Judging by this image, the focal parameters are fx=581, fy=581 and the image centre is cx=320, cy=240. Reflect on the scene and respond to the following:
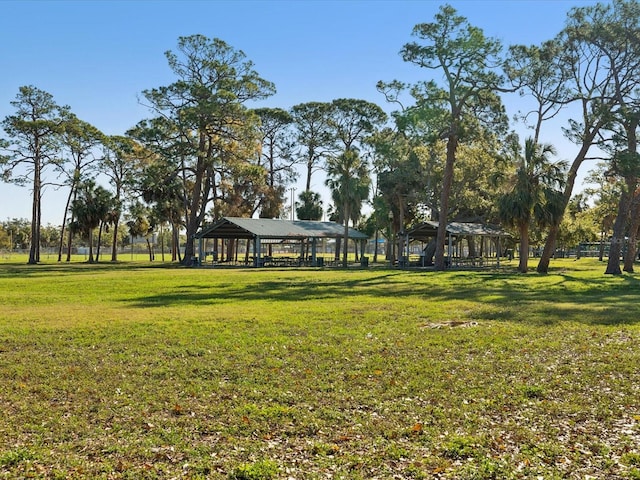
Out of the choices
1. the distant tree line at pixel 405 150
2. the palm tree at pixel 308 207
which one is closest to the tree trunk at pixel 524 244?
the distant tree line at pixel 405 150

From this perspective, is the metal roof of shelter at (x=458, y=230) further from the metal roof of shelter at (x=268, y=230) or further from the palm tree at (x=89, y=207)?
the palm tree at (x=89, y=207)

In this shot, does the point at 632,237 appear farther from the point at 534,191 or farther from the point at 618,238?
the point at 534,191

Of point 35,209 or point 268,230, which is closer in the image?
point 268,230

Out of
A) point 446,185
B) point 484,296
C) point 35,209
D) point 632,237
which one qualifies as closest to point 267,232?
point 446,185

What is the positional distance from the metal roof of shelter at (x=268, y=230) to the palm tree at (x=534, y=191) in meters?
17.9

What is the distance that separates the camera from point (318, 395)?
279 inches

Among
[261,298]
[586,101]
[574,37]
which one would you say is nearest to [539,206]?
[586,101]

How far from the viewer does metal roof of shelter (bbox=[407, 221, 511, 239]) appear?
141 feet

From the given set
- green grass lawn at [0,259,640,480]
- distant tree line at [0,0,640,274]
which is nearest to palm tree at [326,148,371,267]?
distant tree line at [0,0,640,274]

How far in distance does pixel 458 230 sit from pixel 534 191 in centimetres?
1072

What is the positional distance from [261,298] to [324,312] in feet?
13.8

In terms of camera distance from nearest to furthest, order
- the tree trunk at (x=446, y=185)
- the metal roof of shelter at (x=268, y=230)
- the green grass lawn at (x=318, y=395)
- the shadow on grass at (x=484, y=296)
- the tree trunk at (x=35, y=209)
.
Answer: the green grass lawn at (x=318, y=395) → the shadow on grass at (x=484, y=296) → the tree trunk at (x=446, y=185) → the metal roof of shelter at (x=268, y=230) → the tree trunk at (x=35, y=209)

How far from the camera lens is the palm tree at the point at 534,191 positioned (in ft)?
107

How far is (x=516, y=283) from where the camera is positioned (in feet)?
84.6
